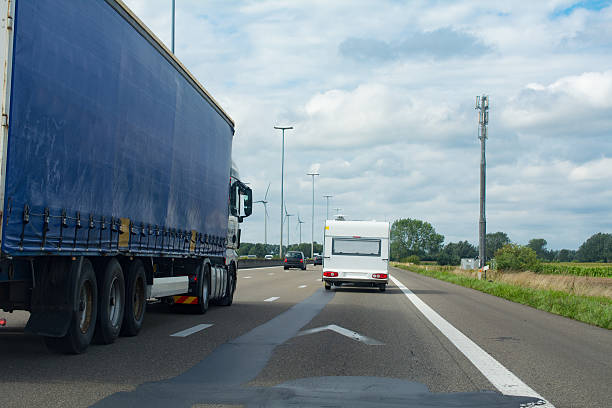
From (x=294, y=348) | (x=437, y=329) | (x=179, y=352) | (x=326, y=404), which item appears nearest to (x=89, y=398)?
(x=326, y=404)

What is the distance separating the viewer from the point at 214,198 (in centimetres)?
1628

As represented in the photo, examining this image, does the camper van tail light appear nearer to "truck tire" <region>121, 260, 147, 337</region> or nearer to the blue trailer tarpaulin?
the blue trailer tarpaulin

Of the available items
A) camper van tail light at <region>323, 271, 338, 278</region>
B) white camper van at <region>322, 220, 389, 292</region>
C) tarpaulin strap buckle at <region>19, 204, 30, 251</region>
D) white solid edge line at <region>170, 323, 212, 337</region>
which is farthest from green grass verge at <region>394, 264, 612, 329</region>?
tarpaulin strap buckle at <region>19, 204, 30, 251</region>

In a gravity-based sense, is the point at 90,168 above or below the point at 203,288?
above

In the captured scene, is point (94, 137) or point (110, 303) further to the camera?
point (110, 303)

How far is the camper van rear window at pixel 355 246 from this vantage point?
27.4m

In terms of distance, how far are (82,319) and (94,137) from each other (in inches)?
83.2

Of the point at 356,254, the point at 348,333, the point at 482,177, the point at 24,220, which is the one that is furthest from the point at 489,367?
the point at 482,177

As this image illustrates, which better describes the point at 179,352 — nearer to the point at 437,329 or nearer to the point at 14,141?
the point at 14,141

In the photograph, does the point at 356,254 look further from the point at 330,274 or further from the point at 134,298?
the point at 134,298

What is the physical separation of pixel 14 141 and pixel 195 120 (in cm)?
723

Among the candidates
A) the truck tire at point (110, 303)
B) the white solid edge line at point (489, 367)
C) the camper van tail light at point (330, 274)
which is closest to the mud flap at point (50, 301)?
the truck tire at point (110, 303)

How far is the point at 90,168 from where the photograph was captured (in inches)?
352

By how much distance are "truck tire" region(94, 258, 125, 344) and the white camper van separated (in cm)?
1725
